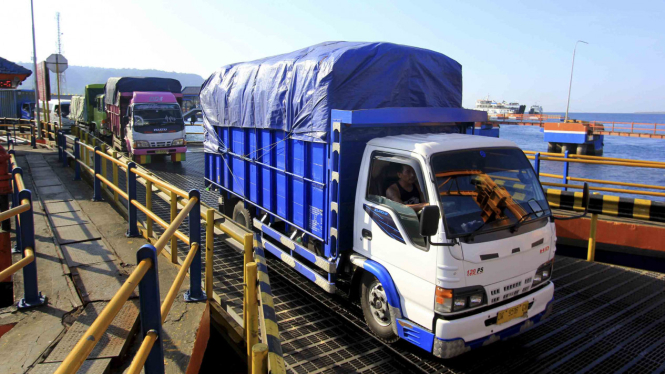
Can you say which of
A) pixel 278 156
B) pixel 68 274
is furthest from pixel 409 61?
pixel 68 274

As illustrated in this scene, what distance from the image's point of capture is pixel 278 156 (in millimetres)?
6523

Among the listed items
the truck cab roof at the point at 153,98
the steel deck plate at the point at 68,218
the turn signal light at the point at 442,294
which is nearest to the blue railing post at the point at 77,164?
the steel deck plate at the point at 68,218

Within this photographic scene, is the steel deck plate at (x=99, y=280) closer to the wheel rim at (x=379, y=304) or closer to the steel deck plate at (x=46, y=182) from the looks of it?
the wheel rim at (x=379, y=304)

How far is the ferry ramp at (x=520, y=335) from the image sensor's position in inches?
177

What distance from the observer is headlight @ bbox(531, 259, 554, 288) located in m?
4.63

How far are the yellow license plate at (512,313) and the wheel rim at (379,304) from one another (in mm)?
1076

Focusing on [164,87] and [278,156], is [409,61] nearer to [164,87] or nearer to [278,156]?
[278,156]

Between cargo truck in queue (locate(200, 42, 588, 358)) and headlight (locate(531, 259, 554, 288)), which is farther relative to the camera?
headlight (locate(531, 259, 554, 288))

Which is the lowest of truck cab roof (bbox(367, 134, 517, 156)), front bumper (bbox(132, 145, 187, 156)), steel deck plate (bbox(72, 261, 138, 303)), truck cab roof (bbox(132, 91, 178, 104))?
steel deck plate (bbox(72, 261, 138, 303))

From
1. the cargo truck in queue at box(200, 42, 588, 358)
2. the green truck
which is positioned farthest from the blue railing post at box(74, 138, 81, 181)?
the green truck

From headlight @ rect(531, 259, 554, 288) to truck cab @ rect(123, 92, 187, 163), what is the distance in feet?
49.4

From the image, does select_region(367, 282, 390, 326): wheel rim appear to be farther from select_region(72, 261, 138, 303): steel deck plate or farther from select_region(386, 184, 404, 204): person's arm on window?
select_region(72, 261, 138, 303): steel deck plate

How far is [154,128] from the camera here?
17.6 metres

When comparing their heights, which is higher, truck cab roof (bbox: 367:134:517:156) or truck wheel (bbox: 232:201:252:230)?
truck cab roof (bbox: 367:134:517:156)
